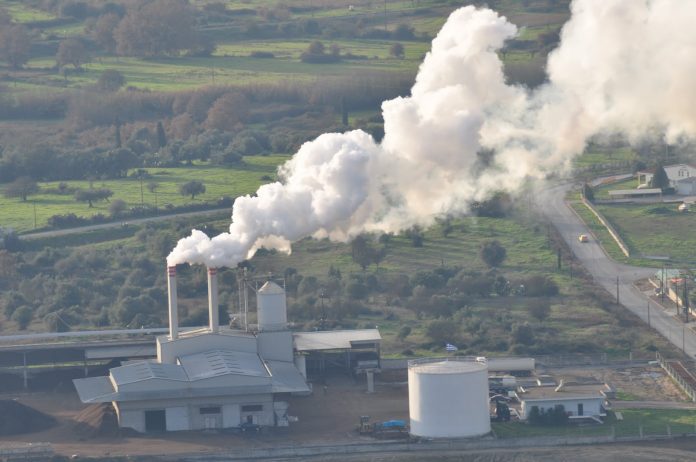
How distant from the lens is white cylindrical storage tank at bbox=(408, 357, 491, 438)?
92.4 m

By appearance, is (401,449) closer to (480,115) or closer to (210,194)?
(480,115)

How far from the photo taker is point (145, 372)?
97.2 meters

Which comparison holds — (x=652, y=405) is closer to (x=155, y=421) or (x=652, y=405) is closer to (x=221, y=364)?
(x=221, y=364)

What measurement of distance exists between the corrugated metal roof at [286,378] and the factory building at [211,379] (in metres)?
0.05

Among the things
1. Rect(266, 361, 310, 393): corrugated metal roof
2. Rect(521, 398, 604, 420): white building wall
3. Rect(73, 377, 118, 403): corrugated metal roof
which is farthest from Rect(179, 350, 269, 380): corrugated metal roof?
Rect(521, 398, 604, 420): white building wall

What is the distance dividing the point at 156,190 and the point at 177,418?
205ft

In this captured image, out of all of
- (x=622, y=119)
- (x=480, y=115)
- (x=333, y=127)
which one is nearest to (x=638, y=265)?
(x=622, y=119)

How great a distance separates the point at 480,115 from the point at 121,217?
160 ft

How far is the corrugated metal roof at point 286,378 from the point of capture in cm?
9631

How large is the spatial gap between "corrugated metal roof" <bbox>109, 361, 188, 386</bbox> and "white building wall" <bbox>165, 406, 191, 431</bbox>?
1561mm

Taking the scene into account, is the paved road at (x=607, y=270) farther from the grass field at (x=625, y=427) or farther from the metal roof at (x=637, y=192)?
the grass field at (x=625, y=427)

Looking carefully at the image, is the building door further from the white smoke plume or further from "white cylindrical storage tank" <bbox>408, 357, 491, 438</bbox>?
"white cylindrical storage tank" <bbox>408, 357, 491, 438</bbox>

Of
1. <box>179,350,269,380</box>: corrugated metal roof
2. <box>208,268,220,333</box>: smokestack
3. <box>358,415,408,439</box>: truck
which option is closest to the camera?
<box>358,415,408,439</box>: truck

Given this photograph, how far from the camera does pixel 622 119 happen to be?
117 meters
